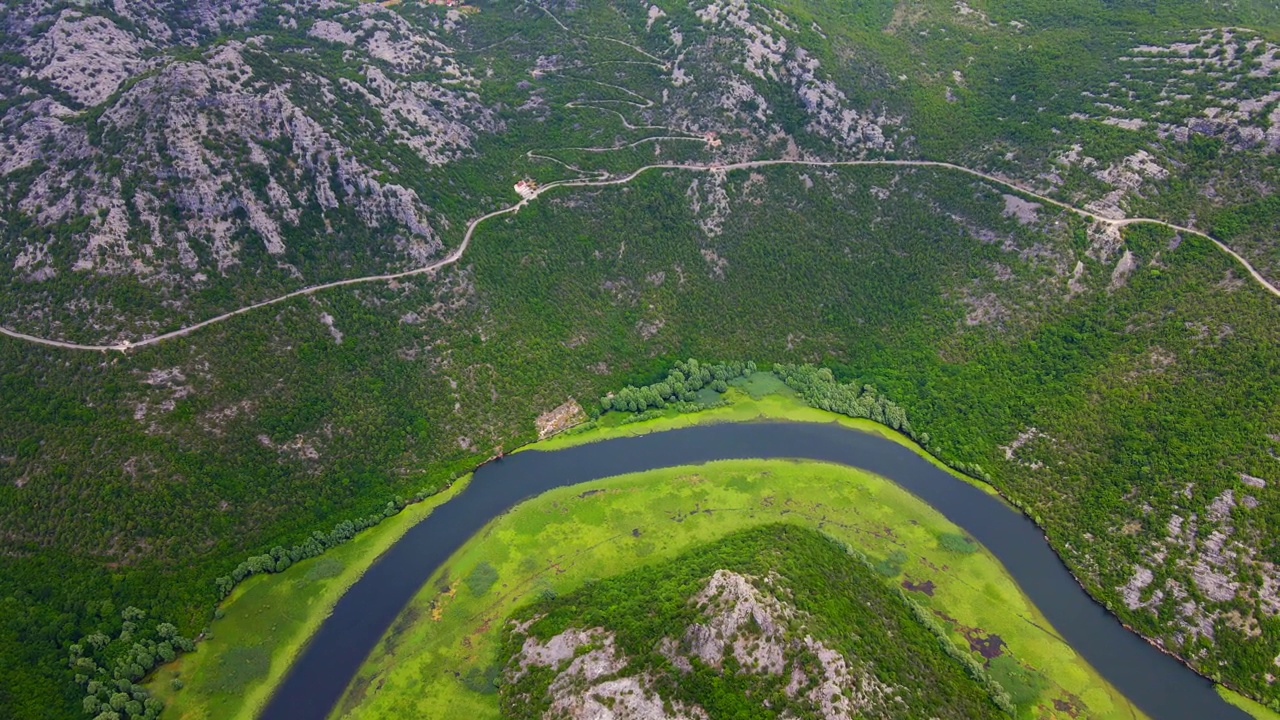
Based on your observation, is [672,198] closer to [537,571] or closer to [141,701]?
[537,571]

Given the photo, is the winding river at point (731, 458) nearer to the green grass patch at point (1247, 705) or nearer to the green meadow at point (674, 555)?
the green grass patch at point (1247, 705)

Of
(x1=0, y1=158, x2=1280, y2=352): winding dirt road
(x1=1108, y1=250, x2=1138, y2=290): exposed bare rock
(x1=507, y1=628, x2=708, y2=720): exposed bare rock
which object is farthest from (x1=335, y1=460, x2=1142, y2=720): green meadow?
(x1=1108, y1=250, x2=1138, y2=290): exposed bare rock

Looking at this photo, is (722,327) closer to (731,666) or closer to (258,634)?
(731,666)

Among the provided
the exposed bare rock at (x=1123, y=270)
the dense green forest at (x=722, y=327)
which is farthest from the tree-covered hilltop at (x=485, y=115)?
the exposed bare rock at (x=1123, y=270)

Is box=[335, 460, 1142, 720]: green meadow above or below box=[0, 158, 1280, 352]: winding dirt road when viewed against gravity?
below

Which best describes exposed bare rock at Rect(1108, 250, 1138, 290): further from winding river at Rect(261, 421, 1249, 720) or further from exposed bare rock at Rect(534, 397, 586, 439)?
exposed bare rock at Rect(534, 397, 586, 439)

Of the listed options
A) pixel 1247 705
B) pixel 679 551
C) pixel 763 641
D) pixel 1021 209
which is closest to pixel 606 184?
pixel 679 551

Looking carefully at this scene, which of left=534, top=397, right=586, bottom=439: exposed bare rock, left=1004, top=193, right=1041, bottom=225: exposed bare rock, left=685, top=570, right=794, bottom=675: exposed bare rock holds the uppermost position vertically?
left=1004, top=193, right=1041, bottom=225: exposed bare rock
